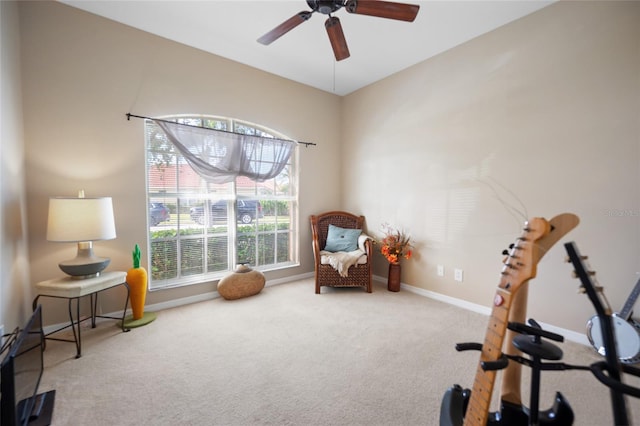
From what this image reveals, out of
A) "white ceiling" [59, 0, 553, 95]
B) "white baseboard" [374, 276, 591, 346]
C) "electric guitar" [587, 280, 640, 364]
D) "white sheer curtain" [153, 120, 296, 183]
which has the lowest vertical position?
"white baseboard" [374, 276, 591, 346]

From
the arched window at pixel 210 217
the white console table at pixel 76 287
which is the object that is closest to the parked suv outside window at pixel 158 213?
the arched window at pixel 210 217

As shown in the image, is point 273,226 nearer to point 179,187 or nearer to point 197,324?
point 179,187

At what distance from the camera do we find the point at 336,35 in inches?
79.6

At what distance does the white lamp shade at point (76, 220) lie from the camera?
210cm

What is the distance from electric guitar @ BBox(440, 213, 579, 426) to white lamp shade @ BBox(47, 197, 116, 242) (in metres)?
2.67

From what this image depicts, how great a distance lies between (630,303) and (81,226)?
4.12 m

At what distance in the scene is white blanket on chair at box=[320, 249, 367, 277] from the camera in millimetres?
3350

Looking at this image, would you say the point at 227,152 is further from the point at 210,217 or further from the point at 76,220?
the point at 76,220

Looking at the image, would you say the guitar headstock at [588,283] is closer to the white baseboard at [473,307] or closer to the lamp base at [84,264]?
the white baseboard at [473,307]

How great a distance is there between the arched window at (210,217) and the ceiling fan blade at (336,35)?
1.70 metres

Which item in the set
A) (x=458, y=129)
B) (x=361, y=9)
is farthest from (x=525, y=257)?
(x=458, y=129)

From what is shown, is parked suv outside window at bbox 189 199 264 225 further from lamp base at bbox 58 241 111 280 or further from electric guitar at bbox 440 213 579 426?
electric guitar at bbox 440 213 579 426

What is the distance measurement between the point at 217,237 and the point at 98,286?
1323 mm

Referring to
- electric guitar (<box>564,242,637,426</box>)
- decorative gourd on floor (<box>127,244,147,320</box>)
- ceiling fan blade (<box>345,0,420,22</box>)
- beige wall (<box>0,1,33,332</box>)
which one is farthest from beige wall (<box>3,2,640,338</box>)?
electric guitar (<box>564,242,637,426</box>)
